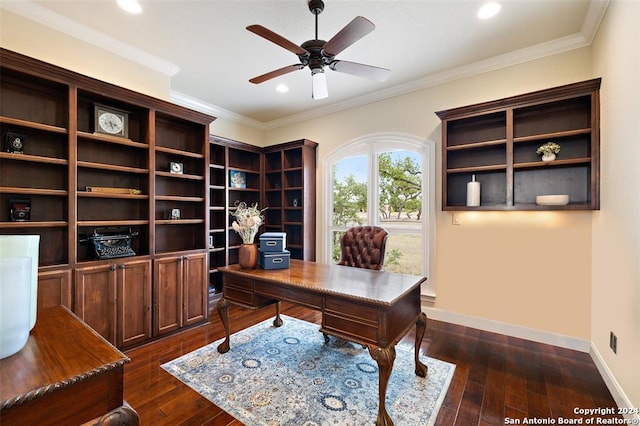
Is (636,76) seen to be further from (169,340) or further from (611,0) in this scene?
(169,340)

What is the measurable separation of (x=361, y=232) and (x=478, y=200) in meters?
1.36

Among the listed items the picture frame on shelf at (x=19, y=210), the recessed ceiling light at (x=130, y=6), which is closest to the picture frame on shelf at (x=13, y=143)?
the picture frame on shelf at (x=19, y=210)

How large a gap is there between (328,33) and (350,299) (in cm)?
244

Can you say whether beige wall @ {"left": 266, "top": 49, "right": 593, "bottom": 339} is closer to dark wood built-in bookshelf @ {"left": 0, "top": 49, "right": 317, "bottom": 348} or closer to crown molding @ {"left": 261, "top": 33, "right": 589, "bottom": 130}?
crown molding @ {"left": 261, "top": 33, "right": 589, "bottom": 130}

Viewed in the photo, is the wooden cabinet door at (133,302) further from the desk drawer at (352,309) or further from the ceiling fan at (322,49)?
the ceiling fan at (322,49)

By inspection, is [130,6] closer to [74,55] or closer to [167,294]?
[74,55]

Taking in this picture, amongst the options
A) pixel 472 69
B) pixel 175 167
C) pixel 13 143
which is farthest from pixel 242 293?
pixel 472 69

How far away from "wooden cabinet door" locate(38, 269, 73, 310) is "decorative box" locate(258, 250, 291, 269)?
162 cm

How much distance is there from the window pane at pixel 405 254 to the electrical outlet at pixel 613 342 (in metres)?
1.77

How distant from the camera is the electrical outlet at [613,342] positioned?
207cm

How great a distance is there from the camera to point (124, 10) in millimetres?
2428

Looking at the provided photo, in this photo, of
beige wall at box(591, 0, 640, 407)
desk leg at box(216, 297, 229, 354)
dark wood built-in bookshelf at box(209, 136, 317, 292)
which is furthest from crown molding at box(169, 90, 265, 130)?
beige wall at box(591, 0, 640, 407)

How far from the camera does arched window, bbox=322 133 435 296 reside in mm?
3658

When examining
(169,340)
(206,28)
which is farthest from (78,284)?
(206,28)
